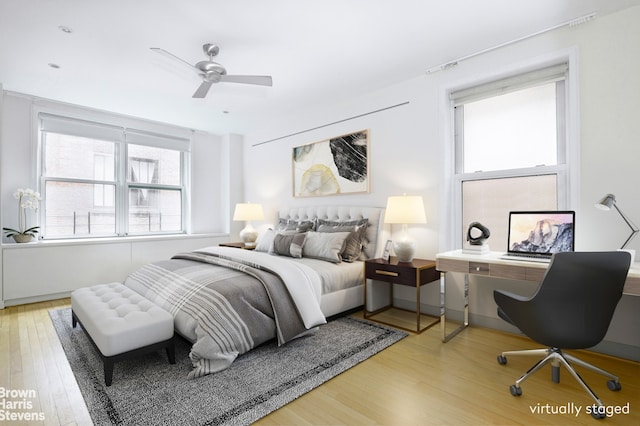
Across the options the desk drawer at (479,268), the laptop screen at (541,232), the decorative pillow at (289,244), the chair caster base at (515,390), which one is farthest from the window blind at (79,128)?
the chair caster base at (515,390)

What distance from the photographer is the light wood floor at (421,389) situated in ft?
5.55

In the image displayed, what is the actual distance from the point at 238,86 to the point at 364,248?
2.42 m

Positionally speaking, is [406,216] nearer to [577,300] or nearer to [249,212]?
[577,300]

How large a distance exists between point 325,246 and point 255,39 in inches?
82.9

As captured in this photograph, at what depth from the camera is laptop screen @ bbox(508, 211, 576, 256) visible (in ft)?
7.90

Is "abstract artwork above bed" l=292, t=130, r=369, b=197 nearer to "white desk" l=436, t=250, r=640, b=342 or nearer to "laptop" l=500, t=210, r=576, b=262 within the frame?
"white desk" l=436, t=250, r=640, b=342

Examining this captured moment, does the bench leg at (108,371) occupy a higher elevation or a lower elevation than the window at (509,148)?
lower

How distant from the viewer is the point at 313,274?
116 inches

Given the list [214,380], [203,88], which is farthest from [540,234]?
[203,88]

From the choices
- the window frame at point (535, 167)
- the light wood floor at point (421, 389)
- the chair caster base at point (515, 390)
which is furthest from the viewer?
the window frame at point (535, 167)

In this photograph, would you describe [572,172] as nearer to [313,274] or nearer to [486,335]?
→ [486,335]

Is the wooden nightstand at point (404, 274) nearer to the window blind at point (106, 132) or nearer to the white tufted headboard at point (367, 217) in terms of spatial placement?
the white tufted headboard at point (367, 217)

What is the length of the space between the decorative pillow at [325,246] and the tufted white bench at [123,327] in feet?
5.50

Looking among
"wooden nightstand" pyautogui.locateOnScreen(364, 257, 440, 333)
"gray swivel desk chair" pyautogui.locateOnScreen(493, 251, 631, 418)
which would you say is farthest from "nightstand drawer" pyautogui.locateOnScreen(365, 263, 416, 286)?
"gray swivel desk chair" pyautogui.locateOnScreen(493, 251, 631, 418)
